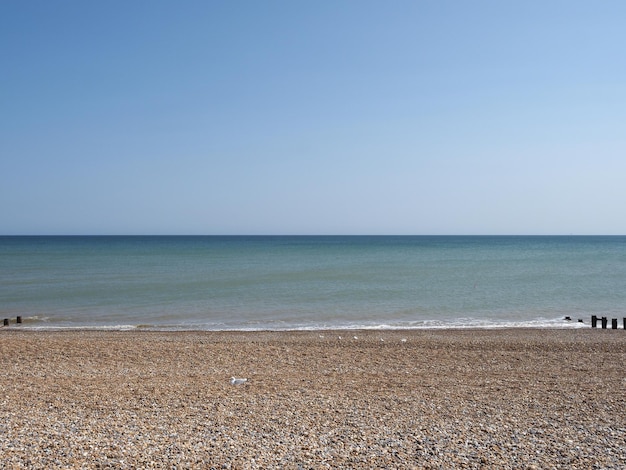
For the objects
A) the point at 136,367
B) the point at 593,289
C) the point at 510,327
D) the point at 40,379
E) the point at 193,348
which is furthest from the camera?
the point at 593,289

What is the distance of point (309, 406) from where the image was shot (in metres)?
8.76

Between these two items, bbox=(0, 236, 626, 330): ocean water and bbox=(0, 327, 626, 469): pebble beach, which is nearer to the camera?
bbox=(0, 327, 626, 469): pebble beach

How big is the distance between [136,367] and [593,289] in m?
31.1

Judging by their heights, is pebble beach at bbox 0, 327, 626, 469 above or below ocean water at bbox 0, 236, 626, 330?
above

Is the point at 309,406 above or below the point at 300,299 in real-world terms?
above

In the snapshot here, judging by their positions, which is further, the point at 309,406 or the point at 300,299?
the point at 300,299

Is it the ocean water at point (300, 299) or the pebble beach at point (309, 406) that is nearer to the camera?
the pebble beach at point (309, 406)

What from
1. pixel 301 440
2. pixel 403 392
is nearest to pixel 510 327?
pixel 403 392

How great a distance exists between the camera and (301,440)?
23.4 feet

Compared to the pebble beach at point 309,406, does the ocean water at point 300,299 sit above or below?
below

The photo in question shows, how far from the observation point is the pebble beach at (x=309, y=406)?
663cm

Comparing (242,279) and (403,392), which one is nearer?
(403,392)

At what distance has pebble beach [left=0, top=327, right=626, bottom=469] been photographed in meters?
6.63

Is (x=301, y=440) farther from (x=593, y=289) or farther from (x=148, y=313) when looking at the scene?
(x=593, y=289)
